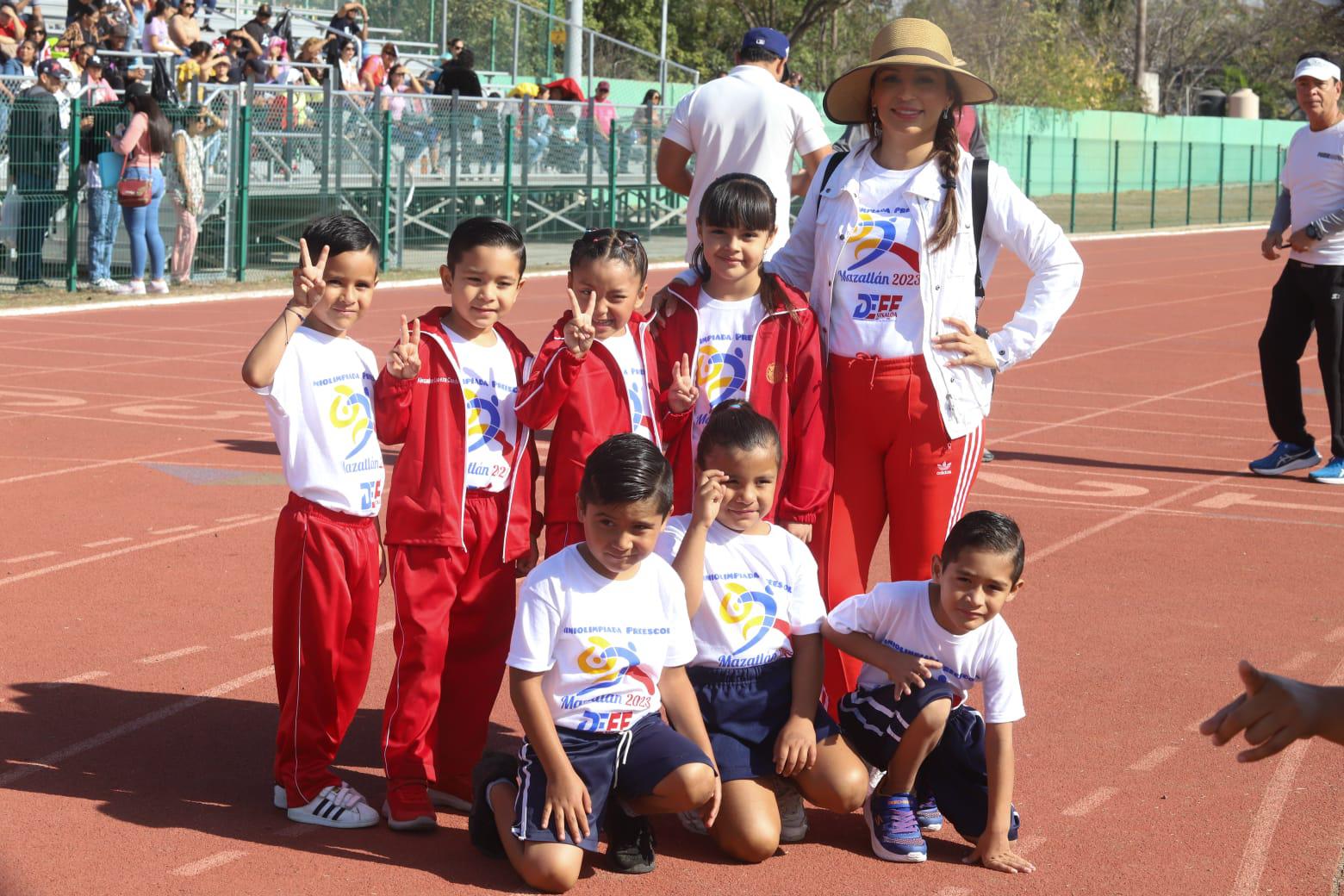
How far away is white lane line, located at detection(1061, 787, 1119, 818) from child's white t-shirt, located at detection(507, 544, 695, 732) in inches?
47.5

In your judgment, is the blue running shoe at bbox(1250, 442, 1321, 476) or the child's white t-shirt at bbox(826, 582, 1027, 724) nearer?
the child's white t-shirt at bbox(826, 582, 1027, 724)

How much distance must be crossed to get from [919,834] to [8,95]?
1520 cm

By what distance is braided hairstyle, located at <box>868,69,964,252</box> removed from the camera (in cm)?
471

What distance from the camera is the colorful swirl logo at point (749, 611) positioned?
179 inches

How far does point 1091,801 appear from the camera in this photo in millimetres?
4742

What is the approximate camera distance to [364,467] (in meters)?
4.57

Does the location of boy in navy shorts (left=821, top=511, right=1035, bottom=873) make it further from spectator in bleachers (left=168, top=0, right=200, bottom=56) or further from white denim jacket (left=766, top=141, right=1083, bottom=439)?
spectator in bleachers (left=168, top=0, right=200, bottom=56)

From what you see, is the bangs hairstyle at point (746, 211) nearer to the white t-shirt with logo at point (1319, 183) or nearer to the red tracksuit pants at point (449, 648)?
the red tracksuit pants at point (449, 648)

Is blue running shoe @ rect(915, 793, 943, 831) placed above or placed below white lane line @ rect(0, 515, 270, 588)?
below

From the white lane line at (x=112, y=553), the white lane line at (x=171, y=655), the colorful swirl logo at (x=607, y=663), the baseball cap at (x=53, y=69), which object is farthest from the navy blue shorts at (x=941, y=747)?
the baseball cap at (x=53, y=69)

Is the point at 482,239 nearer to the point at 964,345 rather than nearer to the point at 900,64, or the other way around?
the point at 900,64

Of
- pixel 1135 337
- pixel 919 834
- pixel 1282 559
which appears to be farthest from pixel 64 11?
pixel 919 834

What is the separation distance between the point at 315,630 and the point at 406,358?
772mm

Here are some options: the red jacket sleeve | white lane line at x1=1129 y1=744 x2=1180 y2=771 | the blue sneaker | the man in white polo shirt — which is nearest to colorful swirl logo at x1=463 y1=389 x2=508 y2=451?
the red jacket sleeve
